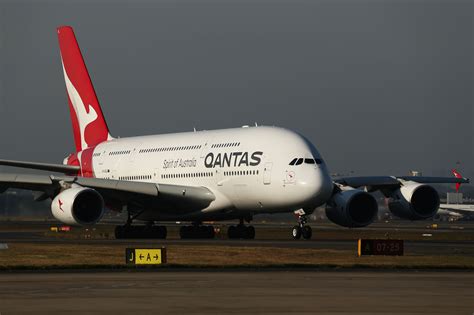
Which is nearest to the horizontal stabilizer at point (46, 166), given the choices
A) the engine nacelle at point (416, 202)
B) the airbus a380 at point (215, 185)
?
the airbus a380 at point (215, 185)

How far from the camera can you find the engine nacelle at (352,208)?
5056 cm

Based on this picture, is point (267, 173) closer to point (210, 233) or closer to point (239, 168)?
point (239, 168)

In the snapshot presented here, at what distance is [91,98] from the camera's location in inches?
2522

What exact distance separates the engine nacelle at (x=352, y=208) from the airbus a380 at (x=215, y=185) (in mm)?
47

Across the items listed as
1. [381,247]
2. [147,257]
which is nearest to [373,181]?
[381,247]

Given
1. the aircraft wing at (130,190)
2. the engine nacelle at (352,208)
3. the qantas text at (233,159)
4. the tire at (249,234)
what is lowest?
the tire at (249,234)

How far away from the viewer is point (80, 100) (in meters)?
64.6

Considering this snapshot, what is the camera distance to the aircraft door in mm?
46938

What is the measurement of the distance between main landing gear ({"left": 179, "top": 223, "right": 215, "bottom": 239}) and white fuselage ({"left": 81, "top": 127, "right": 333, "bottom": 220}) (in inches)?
61.5

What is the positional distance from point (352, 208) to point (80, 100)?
68.8 feet

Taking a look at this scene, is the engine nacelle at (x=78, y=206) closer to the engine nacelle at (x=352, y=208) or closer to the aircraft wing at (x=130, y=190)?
the aircraft wing at (x=130, y=190)
